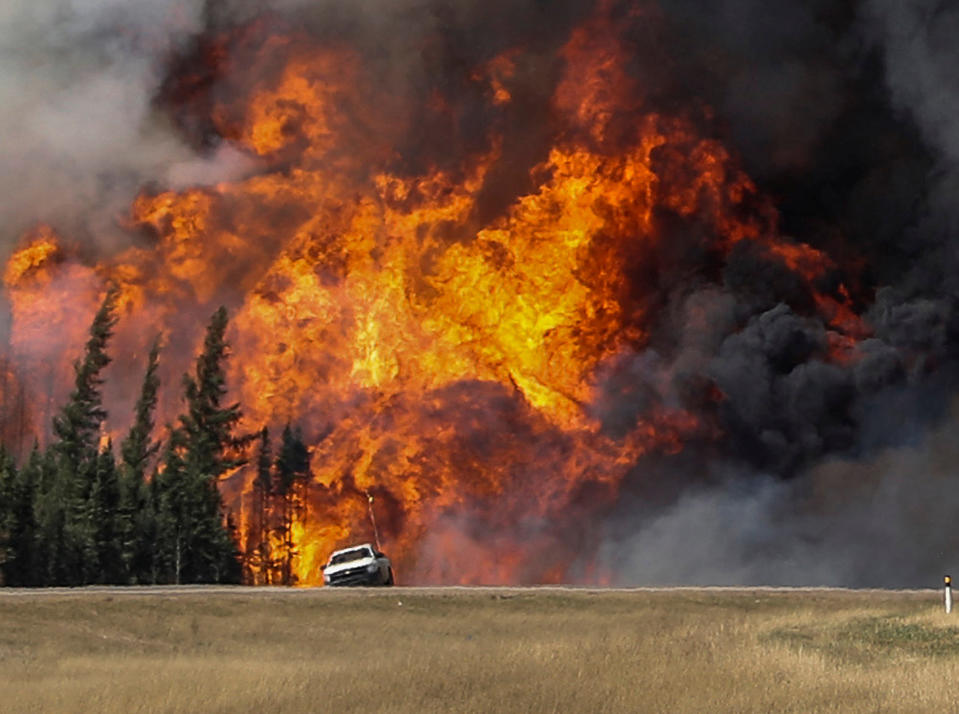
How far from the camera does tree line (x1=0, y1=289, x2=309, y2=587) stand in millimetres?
65500

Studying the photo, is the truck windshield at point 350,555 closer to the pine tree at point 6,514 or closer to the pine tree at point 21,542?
the pine tree at point 21,542

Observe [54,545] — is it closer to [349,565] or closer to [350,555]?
[350,555]

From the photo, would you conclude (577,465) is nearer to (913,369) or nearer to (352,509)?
(352,509)

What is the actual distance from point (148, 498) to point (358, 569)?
70.3ft

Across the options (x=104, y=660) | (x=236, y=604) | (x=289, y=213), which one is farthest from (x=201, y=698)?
(x=289, y=213)

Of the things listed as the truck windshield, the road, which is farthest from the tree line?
the road

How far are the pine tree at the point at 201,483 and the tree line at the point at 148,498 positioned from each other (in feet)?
0.24

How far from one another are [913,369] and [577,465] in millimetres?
18668

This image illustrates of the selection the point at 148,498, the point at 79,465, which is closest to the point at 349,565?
the point at 148,498

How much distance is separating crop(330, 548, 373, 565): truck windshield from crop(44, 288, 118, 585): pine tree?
Answer: 17286 mm

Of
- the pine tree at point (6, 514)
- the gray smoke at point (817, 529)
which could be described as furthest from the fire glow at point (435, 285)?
the pine tree at point (6, 514)

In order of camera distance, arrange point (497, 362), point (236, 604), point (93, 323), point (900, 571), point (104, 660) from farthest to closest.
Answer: point (93, 323) < point (497, 362) < point (900, 571) < point (236, 604) < point (104, 660)

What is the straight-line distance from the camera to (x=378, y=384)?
252 ft

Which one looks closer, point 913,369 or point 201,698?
point 201,698
